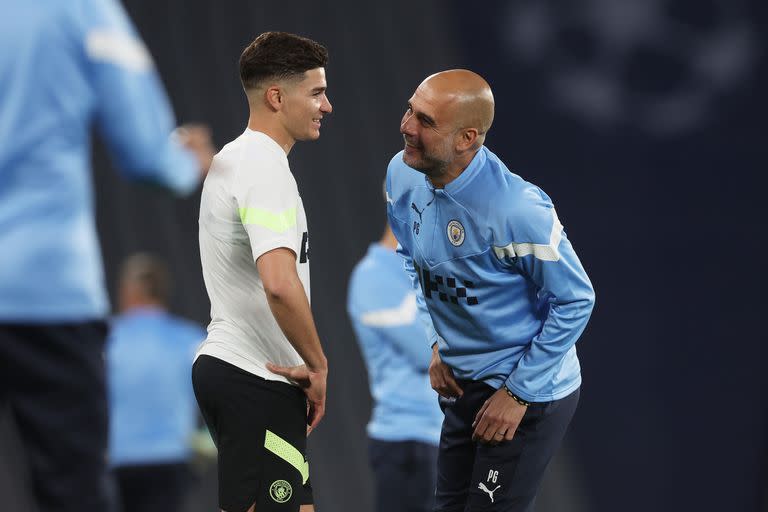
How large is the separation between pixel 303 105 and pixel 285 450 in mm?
940

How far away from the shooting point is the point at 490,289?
3.39 m

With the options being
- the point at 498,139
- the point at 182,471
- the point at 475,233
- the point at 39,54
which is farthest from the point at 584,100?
the point at 39,54

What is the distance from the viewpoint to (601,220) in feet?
27.3

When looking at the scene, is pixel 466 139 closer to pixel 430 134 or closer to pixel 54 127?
pixel 430 134

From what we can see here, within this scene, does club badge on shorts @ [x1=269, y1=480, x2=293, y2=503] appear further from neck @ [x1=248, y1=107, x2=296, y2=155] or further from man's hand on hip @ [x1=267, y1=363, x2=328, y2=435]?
neck @ [x1=248, y1=107, x2=296, y2=155]

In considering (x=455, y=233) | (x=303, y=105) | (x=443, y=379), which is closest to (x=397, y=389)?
(x=443, y=379)

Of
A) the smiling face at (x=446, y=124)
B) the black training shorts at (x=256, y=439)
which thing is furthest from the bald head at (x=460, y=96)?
the black training shorts at (x=256, y=439)

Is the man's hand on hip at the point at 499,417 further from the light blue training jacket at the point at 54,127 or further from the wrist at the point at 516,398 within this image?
the light blue training jacket at the point at 54,127

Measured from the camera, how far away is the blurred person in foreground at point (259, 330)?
3.14 metres

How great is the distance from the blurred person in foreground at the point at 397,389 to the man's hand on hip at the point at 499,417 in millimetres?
1237

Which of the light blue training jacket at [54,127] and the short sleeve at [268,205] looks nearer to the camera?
the light blue training jacket at [54,127]

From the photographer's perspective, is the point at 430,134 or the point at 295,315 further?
the point at 430,134

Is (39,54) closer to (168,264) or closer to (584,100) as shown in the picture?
(168,264)

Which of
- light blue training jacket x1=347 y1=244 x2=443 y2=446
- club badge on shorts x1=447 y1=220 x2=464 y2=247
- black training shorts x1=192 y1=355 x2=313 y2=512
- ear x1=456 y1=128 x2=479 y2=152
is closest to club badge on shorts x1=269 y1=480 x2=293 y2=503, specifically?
black training shorts x1=192 y1=355 x2=313 y2=512
